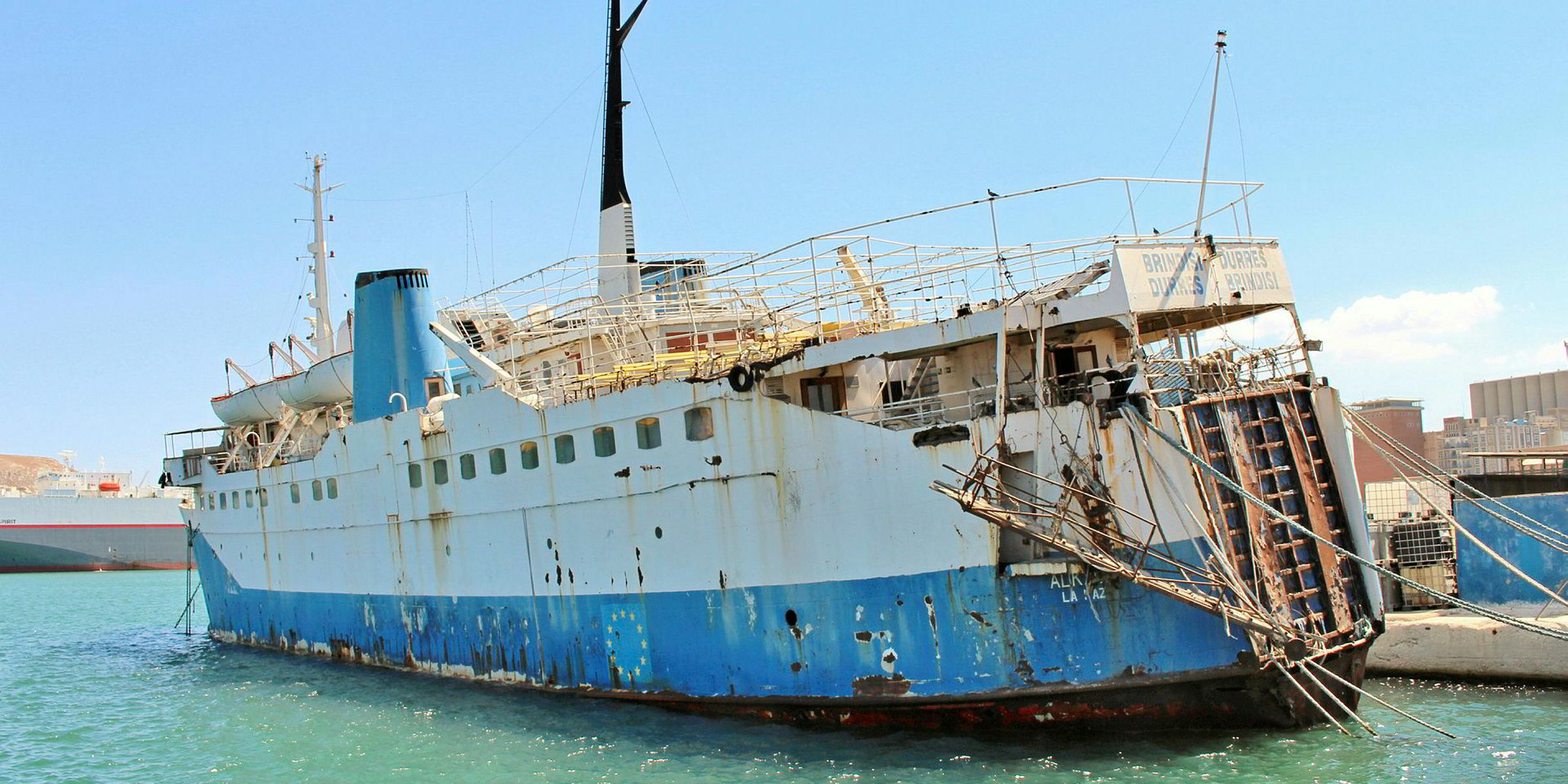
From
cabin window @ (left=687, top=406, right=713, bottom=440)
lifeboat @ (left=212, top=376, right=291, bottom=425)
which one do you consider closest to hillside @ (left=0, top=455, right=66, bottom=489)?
lifeboat @ (left=212, top=376, right=291, bottom=425)

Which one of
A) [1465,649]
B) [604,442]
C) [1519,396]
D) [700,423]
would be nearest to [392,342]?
[604,442]

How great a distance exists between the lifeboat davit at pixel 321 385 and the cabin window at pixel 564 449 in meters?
9.16

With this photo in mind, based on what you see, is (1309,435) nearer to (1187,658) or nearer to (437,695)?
(1187,658)

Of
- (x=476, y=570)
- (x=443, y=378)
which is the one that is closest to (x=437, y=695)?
(x=476, y=570)

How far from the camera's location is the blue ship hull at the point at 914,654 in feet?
40.0

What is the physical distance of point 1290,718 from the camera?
12.4 meters

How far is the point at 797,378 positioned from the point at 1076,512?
406 centimetres

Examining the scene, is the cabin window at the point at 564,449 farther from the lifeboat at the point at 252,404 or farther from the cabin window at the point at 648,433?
the lifeboat at the point at 252,404

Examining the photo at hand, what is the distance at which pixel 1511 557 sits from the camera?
18.3m

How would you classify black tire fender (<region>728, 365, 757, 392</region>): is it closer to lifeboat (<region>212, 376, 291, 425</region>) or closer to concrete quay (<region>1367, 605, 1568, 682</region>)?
concrete quay (<region>1367, 605, 1568, 682</region>)

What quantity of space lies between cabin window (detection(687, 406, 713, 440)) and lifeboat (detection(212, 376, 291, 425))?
49.7 feet

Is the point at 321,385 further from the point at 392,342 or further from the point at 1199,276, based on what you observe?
the point at 1199,276

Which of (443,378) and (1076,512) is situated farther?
(443,378)

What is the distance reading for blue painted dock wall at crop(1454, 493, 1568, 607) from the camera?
17.8 metres
